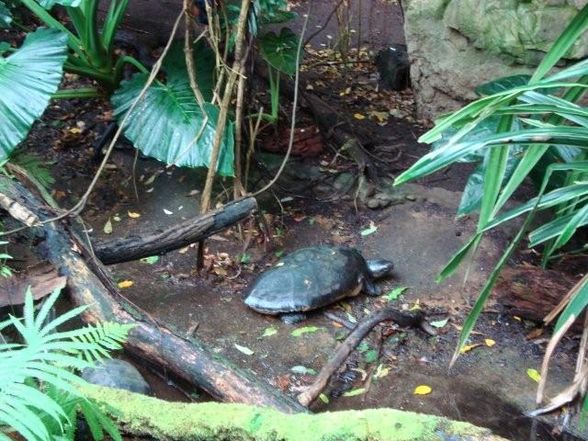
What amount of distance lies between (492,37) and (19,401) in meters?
3.88

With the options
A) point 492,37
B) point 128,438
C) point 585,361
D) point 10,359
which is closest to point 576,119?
point 585,361

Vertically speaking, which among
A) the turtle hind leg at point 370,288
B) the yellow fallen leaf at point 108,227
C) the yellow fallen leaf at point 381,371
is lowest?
the yellow fallen leaf at point 381,371

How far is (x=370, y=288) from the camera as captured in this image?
337cm

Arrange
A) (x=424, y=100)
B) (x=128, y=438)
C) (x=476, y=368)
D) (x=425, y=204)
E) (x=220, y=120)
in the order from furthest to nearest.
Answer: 1. (x=424, y=100)
2. (x=425, y=204)
3. (x=220, y=120)
4. (x=476, y=368)
5. (x=128, y=438)

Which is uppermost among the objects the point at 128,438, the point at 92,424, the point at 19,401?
the point at 19,401

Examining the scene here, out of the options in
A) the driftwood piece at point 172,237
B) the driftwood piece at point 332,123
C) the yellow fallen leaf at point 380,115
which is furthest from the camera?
the yellow fallen leaf at point 380,115

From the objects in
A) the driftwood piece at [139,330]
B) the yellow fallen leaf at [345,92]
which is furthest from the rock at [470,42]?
the driftwood piece at [139,330]

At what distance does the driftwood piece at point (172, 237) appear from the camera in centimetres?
297

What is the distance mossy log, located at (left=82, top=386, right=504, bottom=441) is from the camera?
1313mm

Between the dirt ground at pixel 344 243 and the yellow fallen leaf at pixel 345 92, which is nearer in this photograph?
the dirt ground at pixel 344 243

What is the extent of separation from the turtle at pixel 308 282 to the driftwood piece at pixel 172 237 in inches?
13.5

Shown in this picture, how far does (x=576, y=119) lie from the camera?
7.15ft

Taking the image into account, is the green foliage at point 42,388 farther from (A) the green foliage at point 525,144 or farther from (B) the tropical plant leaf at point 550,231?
(B) the tropical plant leaf at point 550,231

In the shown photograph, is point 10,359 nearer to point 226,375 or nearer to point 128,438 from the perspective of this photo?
point 128,438
